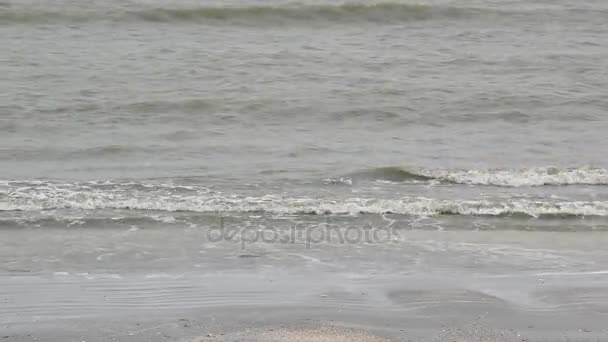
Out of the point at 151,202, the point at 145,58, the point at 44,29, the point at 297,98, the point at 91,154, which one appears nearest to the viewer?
the point at 151,202

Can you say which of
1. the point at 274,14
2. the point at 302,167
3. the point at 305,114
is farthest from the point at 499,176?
the point at 274,14

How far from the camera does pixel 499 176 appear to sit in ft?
31.9

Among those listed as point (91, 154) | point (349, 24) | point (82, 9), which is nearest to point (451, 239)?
point (91, 154)

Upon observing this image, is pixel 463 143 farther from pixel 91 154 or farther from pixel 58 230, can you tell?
pixel 58 230

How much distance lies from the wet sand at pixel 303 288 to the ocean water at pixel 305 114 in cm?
73

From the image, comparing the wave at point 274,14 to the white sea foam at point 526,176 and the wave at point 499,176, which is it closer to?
the wave at point 499,176

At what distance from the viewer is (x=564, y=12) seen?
57.7ft

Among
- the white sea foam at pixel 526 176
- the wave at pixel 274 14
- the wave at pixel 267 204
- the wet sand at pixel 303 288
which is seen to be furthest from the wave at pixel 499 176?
the wave at pixel 274 14

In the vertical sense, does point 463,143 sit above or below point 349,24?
below

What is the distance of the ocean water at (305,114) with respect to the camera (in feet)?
28.5

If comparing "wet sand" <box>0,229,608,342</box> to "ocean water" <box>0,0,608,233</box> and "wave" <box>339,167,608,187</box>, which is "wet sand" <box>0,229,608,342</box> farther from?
"wave" <box>339,167,608,187</box>

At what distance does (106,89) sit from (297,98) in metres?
2.71

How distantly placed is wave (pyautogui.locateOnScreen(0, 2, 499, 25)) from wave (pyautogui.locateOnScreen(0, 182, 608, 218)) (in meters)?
8.29

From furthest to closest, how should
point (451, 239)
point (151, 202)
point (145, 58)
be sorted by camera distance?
point (145, 58) < point (151, 202) < point (451, 239)
